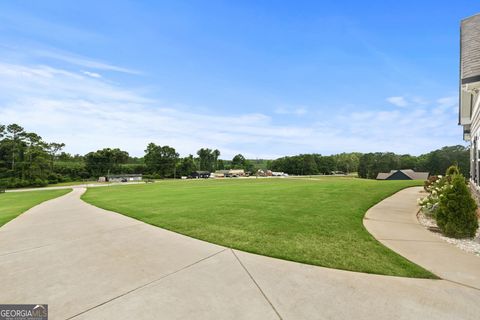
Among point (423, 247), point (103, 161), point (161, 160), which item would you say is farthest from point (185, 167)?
point (423, 247)

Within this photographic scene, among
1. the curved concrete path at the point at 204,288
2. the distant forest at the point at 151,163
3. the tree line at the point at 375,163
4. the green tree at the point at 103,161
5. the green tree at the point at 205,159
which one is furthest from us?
the green tree at the point at 205,159

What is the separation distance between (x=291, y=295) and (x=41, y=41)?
1617 cm

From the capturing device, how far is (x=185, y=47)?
643 inches

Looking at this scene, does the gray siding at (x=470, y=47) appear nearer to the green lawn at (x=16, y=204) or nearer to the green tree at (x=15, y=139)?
the green lawn at (x=16, y=204)

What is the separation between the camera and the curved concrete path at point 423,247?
3.04 meters

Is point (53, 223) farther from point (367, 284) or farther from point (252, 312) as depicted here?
point (367, 284)

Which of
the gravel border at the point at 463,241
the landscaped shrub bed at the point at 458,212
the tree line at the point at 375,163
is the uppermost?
the tree line at the point at 375,163

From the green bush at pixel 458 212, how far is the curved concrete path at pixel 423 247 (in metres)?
0.43

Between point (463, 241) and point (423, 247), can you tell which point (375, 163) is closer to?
point (463, 241)

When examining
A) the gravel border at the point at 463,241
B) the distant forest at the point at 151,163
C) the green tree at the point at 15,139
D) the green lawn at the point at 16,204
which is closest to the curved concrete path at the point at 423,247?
the gravel border at the point at 463,241

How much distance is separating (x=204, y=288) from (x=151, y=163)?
84.0 metres
